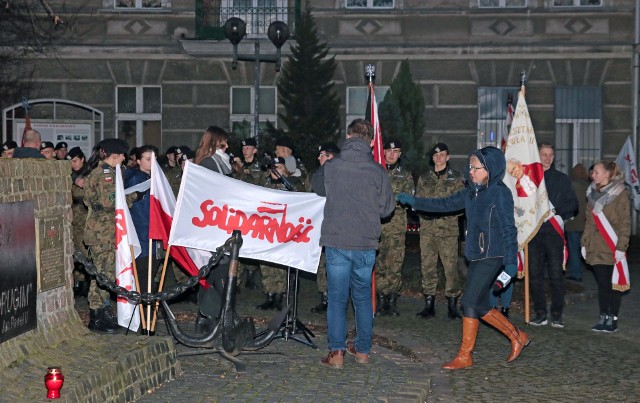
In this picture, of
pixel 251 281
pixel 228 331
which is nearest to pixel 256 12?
pixel 251 281

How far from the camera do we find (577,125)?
27.8 m

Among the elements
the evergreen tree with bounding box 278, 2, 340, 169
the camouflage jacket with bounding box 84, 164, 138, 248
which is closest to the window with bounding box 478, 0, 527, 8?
the evergreen tree with bounding box 278, 2, 340, 169

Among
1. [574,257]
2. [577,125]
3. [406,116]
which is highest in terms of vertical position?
[406,116]

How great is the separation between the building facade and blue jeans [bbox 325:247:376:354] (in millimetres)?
17071

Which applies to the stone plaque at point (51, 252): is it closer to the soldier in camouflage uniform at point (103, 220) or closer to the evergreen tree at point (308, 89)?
the soldier in camouflage uniform at point (103, 220)

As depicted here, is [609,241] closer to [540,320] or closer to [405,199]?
[540,320]

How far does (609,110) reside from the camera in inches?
1088

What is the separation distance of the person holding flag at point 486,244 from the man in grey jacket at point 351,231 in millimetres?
818

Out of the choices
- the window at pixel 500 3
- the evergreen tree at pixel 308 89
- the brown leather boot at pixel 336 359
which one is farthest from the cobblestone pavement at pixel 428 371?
the window at pixel 500 3

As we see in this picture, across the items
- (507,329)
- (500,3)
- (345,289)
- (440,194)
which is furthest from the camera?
(500,3)

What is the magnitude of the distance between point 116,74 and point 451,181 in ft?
52.9

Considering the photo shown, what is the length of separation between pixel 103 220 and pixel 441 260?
3.88 metres

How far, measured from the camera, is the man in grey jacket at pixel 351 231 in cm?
1008

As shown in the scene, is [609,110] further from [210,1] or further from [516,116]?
[516,116]
